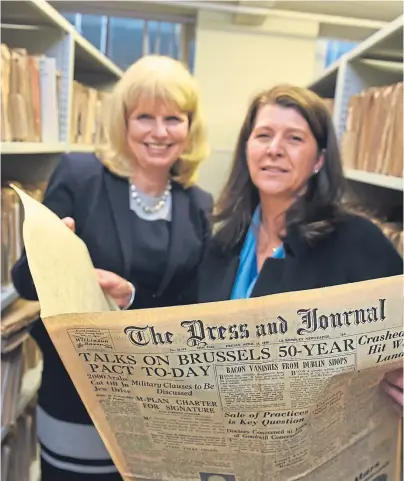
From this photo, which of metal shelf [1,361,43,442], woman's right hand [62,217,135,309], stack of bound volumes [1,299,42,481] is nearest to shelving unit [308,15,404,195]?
woman's right hand [62,217,135,309]

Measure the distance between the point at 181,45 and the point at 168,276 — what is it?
9.52ft

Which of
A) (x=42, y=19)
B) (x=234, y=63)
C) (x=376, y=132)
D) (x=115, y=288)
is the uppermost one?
(x=234, y=63)

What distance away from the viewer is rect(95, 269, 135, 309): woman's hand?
889mm

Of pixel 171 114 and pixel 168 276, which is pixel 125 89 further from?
pixel 168 276

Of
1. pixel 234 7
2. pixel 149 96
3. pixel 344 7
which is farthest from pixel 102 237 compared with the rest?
pixel 344 7

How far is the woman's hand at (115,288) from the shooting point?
2.92 feet

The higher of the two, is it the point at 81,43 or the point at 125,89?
the point at 81,43

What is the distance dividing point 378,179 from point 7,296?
1090 millimetres

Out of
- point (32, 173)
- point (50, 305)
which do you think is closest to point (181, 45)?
point (32, 173)

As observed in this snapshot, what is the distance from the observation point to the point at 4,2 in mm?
1428

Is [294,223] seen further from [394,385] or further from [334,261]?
[394,385]

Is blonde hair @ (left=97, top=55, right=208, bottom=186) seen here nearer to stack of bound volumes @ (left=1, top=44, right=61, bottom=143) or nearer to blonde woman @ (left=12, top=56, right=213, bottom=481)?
blonde woman @ (left=12, top=56, right=213, bottom=481)

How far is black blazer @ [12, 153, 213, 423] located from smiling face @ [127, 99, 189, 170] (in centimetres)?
10

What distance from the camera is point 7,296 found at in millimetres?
1380
